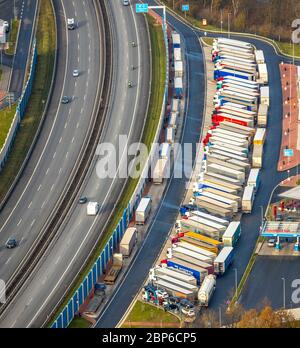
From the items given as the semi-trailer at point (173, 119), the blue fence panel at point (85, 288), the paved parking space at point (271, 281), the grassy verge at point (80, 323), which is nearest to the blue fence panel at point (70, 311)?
the grassy verge at point (80, 323)

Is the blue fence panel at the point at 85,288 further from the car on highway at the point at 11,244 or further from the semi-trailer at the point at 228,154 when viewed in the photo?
the semi-trailer at the point at 228,154

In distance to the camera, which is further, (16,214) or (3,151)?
Result: (3,151)

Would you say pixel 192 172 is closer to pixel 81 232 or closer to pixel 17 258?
pixel 81 232

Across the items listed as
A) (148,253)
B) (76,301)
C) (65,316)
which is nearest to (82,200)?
(148,253)

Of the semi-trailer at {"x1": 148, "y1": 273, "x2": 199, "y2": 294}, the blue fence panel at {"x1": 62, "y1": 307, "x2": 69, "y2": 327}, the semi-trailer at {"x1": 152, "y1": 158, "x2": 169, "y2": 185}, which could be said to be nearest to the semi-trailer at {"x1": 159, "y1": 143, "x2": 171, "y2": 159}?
the semi-trailer at {"x1": 152, "y1": 158, "x2": 169, "y2": 185}
